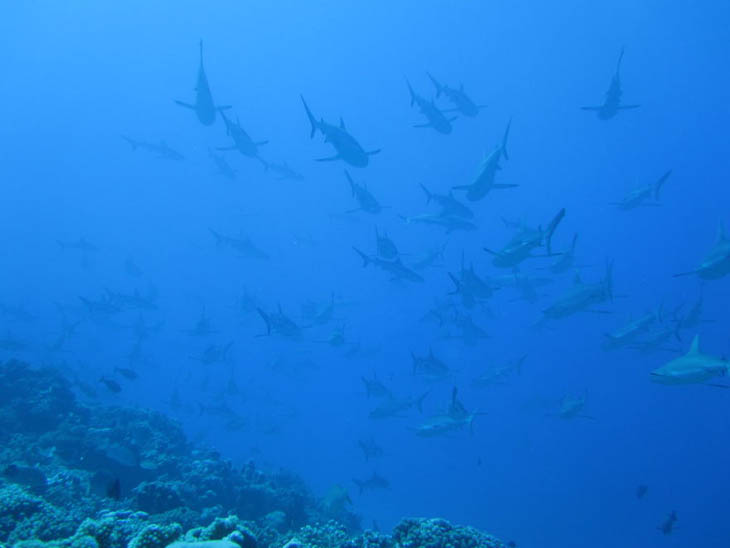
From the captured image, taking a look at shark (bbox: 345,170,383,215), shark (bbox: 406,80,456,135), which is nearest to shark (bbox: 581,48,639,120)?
shark (bbox: 406,80,456,135)

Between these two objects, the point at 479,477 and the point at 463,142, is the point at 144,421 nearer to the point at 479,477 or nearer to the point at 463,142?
the point at 479,477

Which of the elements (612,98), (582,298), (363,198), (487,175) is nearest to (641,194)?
(612,98)

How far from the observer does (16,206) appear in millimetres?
91688

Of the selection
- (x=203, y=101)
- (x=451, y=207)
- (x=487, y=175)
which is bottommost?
(x=487, y=175)

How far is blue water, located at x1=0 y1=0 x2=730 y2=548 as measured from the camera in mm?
35094

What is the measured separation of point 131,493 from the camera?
8.50 meters

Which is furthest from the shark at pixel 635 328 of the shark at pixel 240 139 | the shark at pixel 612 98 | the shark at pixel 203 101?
the shark at pixel 203 101

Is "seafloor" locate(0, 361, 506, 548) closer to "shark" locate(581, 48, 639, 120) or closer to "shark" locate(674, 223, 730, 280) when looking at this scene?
"shark" locate(674, 223, 730, 280)

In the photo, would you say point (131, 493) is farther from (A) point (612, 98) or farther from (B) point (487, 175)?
(A) point (612, 98)

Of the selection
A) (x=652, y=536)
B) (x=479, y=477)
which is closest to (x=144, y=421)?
(x=479, y=477)

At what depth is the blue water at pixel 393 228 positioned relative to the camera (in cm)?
3509

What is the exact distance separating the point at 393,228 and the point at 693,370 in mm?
63376

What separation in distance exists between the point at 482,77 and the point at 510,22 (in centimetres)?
1022

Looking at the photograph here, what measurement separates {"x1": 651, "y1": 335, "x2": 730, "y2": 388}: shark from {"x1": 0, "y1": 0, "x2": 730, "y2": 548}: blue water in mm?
7833
